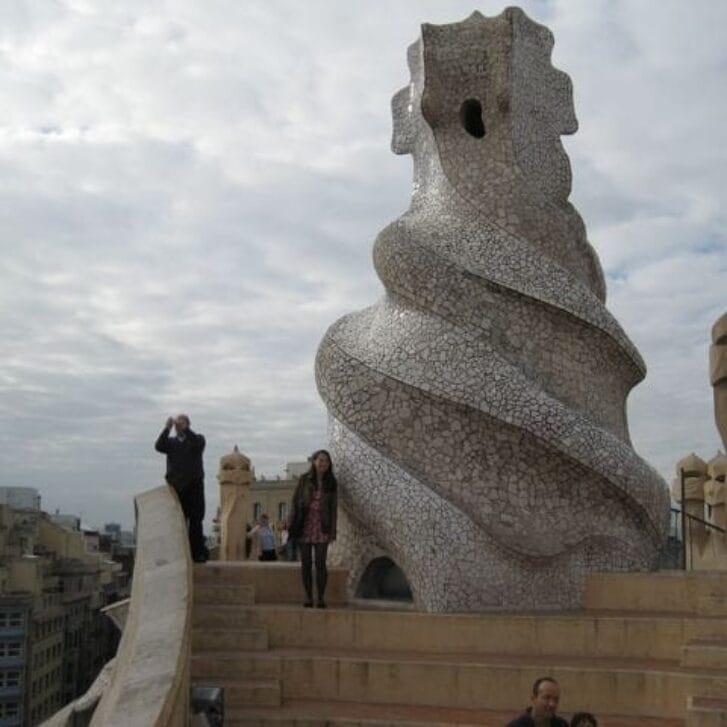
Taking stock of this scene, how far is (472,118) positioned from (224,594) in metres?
5.36

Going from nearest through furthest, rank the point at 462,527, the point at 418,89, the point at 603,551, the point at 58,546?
the point at 462,527
the point at 603,551
the point at 418,89
the point at 58,546

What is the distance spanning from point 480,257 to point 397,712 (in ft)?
14.0

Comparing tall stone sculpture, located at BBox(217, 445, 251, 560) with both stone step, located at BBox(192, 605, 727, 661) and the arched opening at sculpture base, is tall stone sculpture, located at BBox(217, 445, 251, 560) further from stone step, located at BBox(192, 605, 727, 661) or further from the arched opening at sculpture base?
stone step, located at BBox(192, 605, 727, 661)

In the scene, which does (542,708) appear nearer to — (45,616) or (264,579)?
(264,579)

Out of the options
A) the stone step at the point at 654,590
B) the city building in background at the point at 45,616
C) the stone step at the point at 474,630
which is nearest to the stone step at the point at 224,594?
the stone step at the point at 474,630

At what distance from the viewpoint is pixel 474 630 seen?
24.2 feet

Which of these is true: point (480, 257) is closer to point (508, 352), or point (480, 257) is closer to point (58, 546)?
point (508, 352)

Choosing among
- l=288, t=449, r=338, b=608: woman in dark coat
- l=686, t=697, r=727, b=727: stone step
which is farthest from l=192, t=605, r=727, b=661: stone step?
l=686, t=697, r=727, b=727: stone step

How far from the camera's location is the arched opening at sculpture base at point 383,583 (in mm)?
8742

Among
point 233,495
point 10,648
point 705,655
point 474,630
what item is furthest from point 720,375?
point 10,648

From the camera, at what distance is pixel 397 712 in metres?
6.45

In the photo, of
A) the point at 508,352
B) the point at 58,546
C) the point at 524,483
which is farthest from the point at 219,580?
the point at 58,546

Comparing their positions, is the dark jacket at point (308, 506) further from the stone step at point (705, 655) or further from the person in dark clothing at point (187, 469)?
the stone step at point (705, 655)

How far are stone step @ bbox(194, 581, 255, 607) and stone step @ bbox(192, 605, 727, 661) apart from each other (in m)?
0.16
